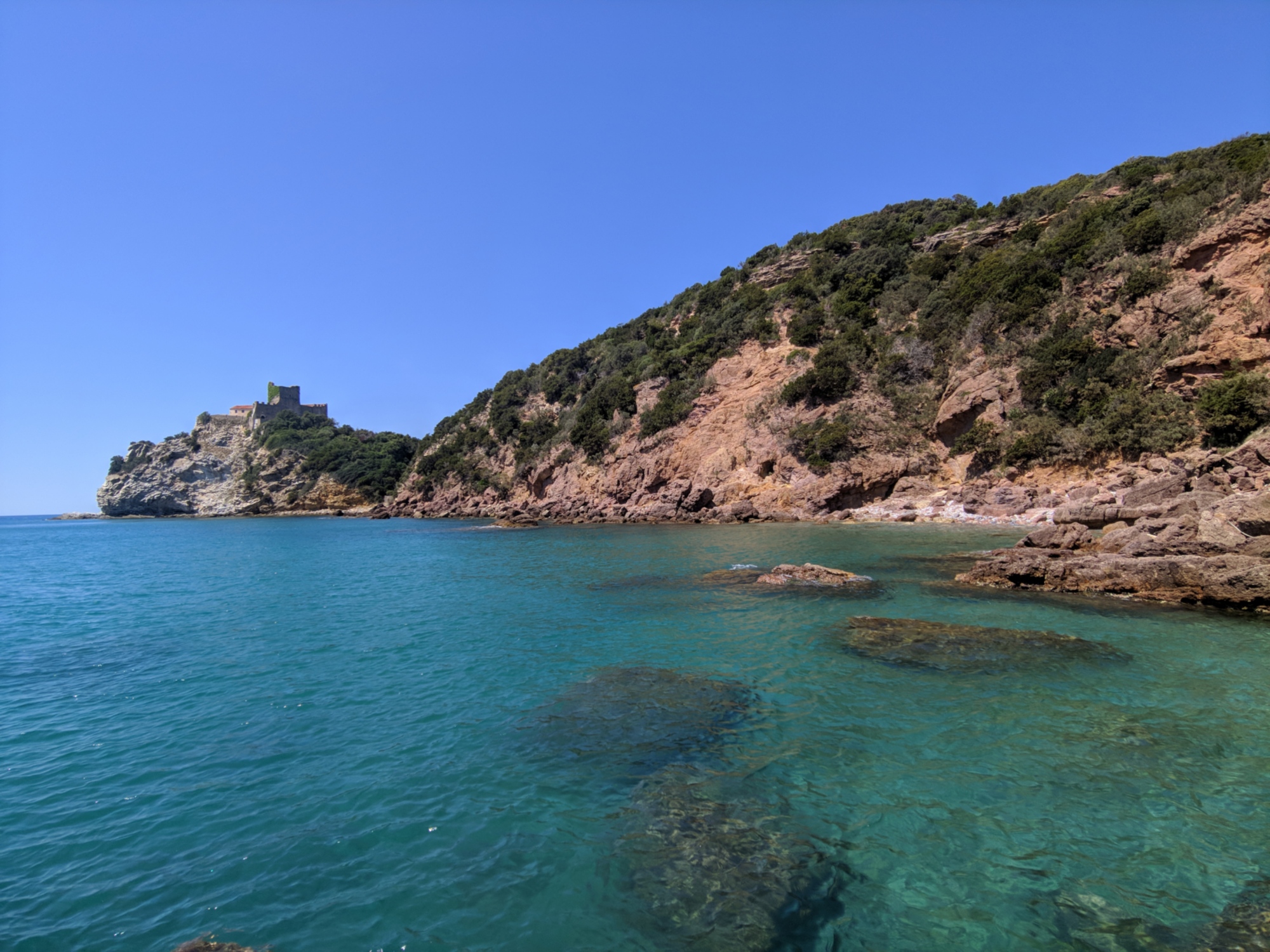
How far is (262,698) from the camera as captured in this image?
8406 millimetres

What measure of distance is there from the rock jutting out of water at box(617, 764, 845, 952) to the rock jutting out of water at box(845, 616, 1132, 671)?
5.18 meters

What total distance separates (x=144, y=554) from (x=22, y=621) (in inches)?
838

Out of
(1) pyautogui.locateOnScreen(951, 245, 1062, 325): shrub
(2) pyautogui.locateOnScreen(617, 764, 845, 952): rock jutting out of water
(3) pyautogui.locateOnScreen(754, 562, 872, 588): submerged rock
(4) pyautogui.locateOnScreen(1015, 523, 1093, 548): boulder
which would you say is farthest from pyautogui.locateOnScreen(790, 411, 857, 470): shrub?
(2) pyautogui.locateOnScreen(617, 764, 845, 952): rock jutting out of water

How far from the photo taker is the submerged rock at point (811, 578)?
15.5m

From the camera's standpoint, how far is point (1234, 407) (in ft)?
79.2

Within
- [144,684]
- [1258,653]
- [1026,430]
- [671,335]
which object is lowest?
[1258,653]

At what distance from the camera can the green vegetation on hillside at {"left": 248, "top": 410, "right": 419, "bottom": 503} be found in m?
86.1

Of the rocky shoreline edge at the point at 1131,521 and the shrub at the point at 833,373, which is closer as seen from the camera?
the rocky shoreline edge at the point at 1131,521

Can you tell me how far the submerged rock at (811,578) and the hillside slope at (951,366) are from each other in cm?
1733

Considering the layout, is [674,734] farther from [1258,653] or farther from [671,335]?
[671,335]

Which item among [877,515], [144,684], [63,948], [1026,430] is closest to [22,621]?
[144,684]

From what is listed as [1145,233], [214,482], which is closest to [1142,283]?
[1145,233]

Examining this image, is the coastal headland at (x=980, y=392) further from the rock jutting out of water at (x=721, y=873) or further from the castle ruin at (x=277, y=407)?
the castle ruin at (x=277, y=407)

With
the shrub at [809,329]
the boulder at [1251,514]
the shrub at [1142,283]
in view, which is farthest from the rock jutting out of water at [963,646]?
the shrub at [809,329]
